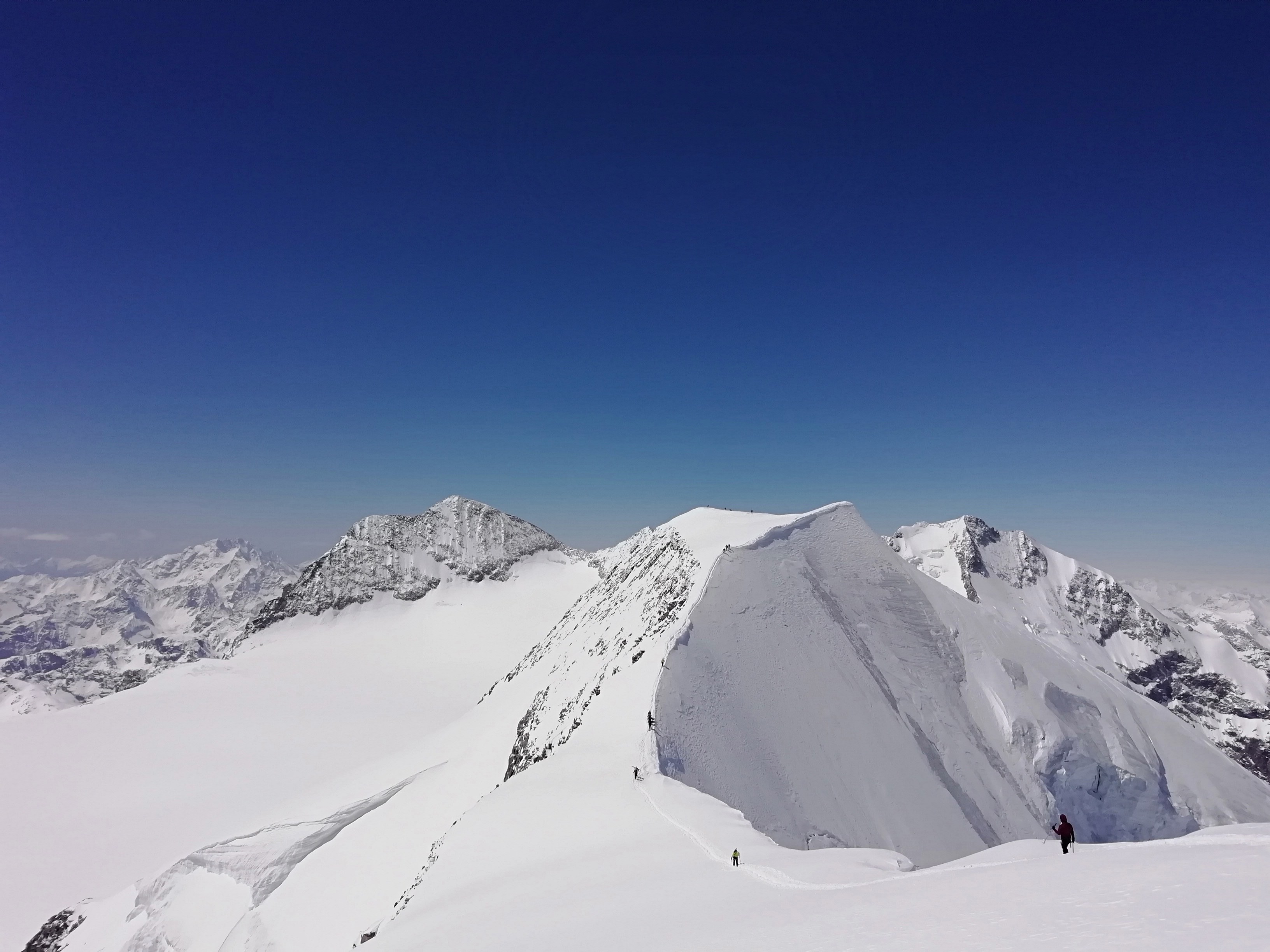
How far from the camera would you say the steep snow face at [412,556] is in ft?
299

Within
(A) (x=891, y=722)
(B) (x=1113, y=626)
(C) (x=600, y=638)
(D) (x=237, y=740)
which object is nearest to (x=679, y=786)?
(A) (x=891, y=722)

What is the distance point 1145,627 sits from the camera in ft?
549

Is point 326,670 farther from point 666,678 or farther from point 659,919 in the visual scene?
point 659,919

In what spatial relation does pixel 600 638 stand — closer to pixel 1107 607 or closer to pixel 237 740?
pixel 237 740

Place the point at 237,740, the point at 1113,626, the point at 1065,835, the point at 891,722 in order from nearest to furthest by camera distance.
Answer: the point at 1065,835 < the point at 891,722 < the point at 237,740 < the point at 1113,626

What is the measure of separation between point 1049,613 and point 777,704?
547 ft

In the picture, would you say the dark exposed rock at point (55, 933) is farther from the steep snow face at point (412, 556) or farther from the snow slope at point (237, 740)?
the steep snow face at point (412, 556)

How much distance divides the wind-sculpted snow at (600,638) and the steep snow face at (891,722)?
12.7 ft

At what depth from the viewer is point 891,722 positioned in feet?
111

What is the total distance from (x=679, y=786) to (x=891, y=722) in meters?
18.5

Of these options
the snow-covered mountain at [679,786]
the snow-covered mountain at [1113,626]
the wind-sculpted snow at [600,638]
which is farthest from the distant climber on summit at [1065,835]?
the snow-covered mountain at [1113,626]

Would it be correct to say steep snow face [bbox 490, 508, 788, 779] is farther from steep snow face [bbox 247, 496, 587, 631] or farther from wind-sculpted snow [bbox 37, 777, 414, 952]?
steep snow face [bbox 247, 496, 587, 631]

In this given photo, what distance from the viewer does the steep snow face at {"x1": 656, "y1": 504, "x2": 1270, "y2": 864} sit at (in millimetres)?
25750

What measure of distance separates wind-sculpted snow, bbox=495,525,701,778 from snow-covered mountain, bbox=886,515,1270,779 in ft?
441
